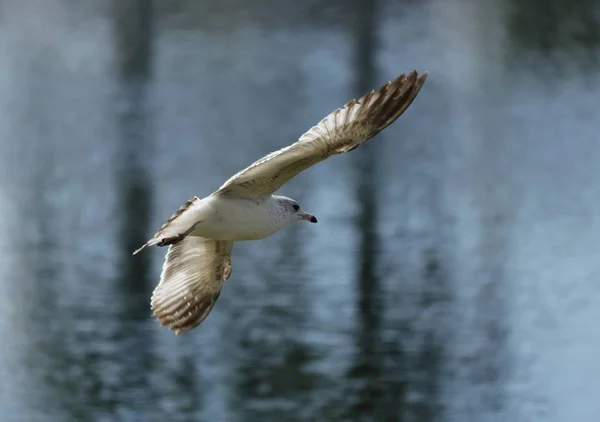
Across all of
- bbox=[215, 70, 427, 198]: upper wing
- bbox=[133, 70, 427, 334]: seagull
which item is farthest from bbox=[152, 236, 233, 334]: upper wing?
bbox=[215, 70, 427, 198]: upper wing

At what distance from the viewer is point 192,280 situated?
7.98 meters

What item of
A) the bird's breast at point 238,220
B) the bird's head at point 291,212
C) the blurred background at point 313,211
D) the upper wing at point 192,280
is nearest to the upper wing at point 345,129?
the bird's breast at point 238,220

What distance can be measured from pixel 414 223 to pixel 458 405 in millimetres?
5369

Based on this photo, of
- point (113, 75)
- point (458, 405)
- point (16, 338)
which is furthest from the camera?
point (113, 75)

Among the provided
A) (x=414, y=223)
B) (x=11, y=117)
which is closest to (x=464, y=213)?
(x=414, y=223)

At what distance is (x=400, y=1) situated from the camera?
102ft

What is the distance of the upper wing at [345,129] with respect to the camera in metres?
6.82

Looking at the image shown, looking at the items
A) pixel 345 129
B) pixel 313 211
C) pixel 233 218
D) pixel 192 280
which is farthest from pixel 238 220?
pixel 313 211

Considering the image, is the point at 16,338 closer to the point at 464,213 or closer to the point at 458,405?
the point at 458,405

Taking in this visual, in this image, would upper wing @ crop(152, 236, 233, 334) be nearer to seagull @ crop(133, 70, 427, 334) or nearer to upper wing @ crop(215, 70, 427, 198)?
seagull @ crop(133, 70, 427, 334)

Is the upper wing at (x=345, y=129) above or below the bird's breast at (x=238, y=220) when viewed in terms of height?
above

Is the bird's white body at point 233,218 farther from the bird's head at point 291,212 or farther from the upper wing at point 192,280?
the upper wing at point 192,280

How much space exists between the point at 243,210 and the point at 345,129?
2.36ft

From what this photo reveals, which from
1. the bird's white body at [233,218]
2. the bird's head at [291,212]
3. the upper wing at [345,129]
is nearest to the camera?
the upper wing at [345,129]
